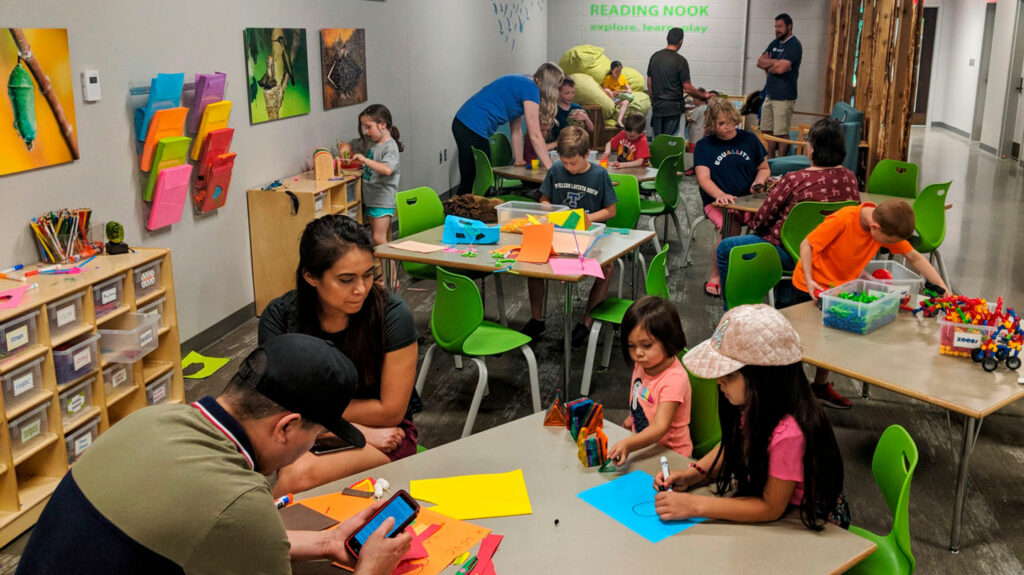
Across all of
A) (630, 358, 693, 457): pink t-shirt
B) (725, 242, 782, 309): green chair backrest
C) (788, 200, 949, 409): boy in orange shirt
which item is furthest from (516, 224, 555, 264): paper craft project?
(630, 358, 693, 457): pink t-shirt

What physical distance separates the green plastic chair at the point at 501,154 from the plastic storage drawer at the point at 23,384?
4846mm

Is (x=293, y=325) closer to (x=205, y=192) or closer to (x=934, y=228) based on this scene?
(x=205, y=192)

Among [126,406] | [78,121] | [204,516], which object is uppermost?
[78,121]

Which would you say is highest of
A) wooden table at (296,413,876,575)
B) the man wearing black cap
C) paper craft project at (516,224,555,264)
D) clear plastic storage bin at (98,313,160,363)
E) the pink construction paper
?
the man wearing black cap

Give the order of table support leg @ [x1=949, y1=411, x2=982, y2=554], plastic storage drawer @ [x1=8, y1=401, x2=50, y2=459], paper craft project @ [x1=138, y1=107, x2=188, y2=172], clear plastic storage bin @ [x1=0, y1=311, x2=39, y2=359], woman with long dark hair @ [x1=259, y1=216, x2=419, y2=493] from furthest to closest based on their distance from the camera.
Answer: paper craft project @ [x1=138, y1=107, x2=188, y2=172] → plastic storage drawer @ [x1=8, y1=401, x2=50, y2=459] → clear plastic storage bin @ [x1=0, y1=311, x2=39, y2=359] → table support leg @ [x1=949, y1=411, x2=982, y2=554] → woman with long dark hair @ [x1=259, y1=216, x2=419, y2=493]

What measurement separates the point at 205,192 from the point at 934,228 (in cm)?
463

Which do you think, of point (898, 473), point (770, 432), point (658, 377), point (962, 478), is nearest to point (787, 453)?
point (770, 432)

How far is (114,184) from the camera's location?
4.50 metres

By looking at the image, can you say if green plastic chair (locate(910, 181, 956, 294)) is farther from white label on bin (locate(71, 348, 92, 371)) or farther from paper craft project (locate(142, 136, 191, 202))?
white label on bin (locate(71, 348, 92, 371))

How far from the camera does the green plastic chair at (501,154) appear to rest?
309 inches

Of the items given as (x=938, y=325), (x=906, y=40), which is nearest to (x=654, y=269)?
(x=938, y=325)

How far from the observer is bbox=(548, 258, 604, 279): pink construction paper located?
13.9ft

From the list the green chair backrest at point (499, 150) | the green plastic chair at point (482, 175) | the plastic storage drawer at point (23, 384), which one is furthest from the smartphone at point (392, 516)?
the green chair backrest at point (499, 150)

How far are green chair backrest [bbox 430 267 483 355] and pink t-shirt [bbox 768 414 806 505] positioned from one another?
1.85 m
